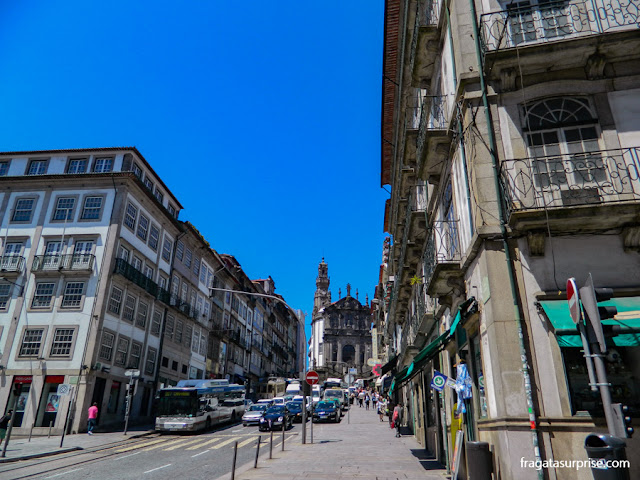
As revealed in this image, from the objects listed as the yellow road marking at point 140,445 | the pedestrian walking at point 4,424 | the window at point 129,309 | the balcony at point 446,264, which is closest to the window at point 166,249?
the window at point 129,309

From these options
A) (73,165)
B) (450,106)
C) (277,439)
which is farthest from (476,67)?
(73,165)

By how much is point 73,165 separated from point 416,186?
2564 cm

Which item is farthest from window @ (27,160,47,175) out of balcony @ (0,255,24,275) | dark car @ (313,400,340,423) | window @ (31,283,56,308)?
dark car @ (313,400,340,423)

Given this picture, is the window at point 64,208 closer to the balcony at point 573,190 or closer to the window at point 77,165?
the window at point 77,165

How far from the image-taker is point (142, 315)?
3244 cm

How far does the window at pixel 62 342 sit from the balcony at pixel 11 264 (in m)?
5.16

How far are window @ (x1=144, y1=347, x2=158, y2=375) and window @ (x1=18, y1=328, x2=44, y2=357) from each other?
7.50 metres

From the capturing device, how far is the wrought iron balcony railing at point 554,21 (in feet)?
29.5

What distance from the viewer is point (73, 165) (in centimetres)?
3158

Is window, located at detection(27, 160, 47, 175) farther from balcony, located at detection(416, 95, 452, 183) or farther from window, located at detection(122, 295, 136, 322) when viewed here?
balcony, located at detection(416, 95, 452, 183)

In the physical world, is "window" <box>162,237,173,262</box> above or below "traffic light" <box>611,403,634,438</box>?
above

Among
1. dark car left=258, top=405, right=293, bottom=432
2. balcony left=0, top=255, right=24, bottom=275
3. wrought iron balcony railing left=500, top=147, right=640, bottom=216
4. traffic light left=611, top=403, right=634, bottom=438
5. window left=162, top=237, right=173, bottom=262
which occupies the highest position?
window left=162, top=237, right=173, bottom=262

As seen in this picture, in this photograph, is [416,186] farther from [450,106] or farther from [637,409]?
[637,409]

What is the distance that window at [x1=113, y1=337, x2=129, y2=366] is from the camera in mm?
28734
